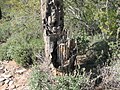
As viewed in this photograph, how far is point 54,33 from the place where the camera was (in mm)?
5559

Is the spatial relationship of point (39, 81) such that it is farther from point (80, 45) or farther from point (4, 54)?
point (4, 54)

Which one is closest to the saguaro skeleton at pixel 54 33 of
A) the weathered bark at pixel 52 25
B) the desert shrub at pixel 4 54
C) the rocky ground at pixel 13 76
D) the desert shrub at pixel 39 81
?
the weathered bark at pixel 52 25

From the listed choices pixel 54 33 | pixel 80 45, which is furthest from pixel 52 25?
pixel 80 45

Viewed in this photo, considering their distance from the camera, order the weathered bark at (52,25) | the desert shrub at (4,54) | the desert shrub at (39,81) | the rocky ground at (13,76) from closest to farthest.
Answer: the desert shrub at (39,81)
the weathered bark at (52,25)
the rocky ground at (13,76)
the desert shrub at (4,54)

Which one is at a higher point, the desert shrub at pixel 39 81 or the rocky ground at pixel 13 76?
the desert shrub at pixel 39 81

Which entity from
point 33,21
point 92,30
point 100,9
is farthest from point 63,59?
point 33,21

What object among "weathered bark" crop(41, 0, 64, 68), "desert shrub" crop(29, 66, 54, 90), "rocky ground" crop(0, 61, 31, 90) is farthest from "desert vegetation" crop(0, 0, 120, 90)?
"weathered bark" crop(41, 0, 64, 68)

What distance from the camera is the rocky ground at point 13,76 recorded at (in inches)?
247

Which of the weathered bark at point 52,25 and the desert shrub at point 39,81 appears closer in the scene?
the desert shrub at point 39,81

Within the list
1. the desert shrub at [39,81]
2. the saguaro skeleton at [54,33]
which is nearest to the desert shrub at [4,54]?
Answer: the saguaro skeleton at [54,33]

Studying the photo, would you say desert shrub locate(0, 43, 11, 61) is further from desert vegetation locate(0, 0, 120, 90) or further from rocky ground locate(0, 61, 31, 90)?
rocky ground locate(0, 61, 31, 90)

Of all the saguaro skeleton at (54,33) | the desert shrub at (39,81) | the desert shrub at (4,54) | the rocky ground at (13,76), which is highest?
the saguaro skeleton at (54,33)

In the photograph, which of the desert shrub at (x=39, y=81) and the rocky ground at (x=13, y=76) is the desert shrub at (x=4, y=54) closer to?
the rocky ground at (x=13, y=76)

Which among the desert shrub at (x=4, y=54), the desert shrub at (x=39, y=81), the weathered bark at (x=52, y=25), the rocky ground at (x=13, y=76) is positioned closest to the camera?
the desert shrub at (x=39, y=81)
